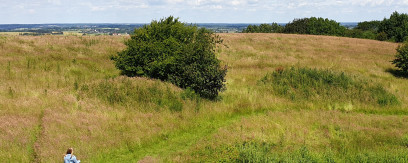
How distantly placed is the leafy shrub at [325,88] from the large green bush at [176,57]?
4.06 meters

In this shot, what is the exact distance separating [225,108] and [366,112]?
7375mm

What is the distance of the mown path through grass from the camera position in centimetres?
801

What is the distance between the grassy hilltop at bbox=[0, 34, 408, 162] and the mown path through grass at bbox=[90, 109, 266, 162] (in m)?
0.04

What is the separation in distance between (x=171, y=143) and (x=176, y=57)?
6.73 metres

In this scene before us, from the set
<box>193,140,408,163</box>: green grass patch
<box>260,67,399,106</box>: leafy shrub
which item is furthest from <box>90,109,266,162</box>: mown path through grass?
<box>260,67,399,106</box>: leafy shrub

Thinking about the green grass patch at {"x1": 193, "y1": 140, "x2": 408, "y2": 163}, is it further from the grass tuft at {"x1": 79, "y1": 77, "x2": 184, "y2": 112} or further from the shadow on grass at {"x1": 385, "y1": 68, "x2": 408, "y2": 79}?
the shadow on grass at {"x1": 385, "y1": 68, "x2": 408, "y2": 79}

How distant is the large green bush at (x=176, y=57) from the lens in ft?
45.0

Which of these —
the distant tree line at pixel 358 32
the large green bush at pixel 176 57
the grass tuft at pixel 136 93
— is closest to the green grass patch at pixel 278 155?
the grass tuft at pixel 136 93

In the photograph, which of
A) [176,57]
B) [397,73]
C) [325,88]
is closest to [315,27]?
[397,73]

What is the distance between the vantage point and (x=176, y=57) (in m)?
14.7

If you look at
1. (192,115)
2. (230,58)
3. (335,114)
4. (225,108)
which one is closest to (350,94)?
(335,114)

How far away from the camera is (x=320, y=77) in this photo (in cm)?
1619

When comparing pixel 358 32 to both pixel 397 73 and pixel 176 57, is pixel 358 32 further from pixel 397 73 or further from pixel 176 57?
pixel 176 57

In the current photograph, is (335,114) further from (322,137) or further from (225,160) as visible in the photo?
(225,160)
